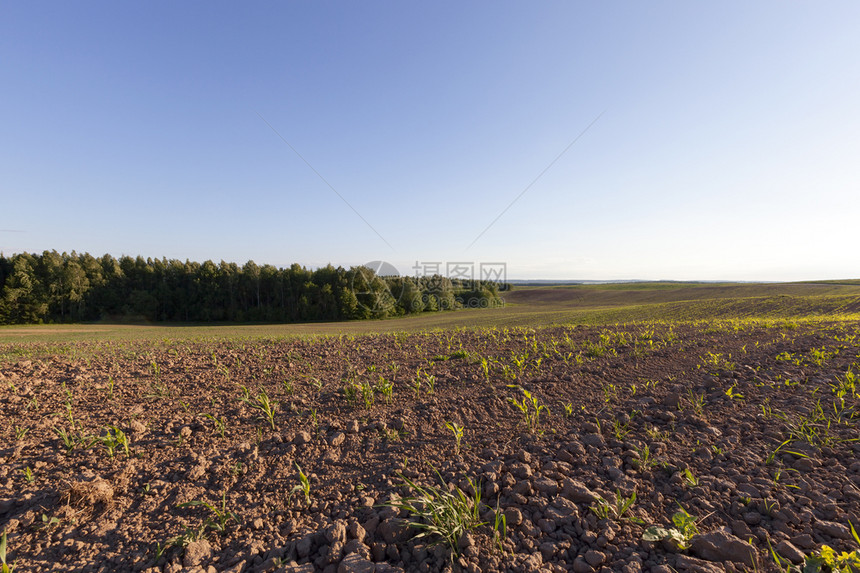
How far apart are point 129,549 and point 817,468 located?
516 cm

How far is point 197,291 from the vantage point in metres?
48.3

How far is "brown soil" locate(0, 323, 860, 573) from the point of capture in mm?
2121

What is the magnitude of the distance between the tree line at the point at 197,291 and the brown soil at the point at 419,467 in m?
42.9

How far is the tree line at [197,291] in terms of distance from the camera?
42312mm

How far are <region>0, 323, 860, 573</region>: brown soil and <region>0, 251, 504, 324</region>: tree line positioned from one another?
1687 inches

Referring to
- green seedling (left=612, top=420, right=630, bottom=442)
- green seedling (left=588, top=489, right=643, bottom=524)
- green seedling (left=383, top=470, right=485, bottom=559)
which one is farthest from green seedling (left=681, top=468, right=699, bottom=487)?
green seedling (left=383, top=470, right=485, bottom=559)

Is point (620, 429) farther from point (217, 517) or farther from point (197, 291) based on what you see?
point (197, 291)

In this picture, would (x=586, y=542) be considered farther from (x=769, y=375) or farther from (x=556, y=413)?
(x=769, y=375)

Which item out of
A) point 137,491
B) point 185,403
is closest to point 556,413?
point 137,491

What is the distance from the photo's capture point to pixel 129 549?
216cm

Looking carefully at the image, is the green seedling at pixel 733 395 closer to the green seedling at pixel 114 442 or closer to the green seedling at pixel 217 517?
the green seedling at pixel 217 517

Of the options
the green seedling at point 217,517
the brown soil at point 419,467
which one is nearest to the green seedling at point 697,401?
the brown soil at point 419,467

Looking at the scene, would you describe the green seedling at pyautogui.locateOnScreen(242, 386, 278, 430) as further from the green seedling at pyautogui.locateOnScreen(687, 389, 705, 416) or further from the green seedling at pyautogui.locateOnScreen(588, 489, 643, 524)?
the green seedling at pyautogui.locateOnScreen(687, 389, 705, 416)

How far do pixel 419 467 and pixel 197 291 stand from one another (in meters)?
56.1
